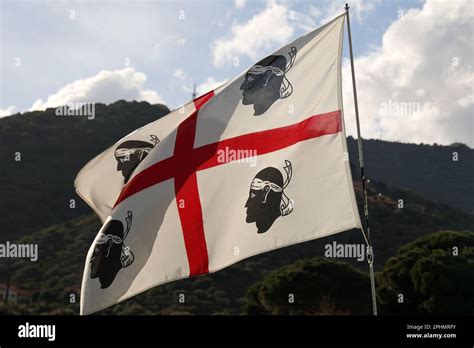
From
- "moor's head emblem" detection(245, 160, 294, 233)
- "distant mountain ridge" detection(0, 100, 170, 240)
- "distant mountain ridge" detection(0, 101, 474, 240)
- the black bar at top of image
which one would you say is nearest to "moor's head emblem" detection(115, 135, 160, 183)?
"moor's head emblem" detection(245, 160, 294, 233)

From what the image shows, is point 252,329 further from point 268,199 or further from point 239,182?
point 239,182

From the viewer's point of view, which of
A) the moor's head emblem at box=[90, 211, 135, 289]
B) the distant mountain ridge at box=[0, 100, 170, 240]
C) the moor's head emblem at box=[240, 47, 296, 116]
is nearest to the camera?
the moor's head emblem at box=[90, 211, 135, 289]

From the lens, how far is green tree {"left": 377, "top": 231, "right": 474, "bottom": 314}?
3722 centimetres

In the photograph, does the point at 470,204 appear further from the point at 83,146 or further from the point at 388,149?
the point at 83,146

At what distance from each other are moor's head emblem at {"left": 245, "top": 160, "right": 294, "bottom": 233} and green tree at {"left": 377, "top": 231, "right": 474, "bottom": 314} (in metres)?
27.6

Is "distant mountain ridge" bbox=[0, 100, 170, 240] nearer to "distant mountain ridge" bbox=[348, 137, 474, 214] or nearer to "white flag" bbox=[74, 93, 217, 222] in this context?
"distant mountain ridge" bbox=[348, 137, 474, 214]

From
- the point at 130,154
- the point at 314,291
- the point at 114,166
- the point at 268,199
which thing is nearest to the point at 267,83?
the point at 268,199

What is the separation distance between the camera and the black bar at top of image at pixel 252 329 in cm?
843

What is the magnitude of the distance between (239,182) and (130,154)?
2216mm

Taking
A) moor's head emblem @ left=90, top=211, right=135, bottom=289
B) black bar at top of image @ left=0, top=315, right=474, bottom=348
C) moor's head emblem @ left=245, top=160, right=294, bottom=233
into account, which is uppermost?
moor's head emblem @ left=245, top=160, right=294, bottom=233

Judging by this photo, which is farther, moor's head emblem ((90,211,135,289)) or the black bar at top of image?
moor's head emblem ((90,211,135,289))

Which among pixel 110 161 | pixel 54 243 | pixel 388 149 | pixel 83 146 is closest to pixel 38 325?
pixel 110 161

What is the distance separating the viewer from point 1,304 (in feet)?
164

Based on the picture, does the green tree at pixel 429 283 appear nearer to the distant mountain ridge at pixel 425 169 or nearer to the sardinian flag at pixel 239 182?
the sardinian flag at pixel 239 182
